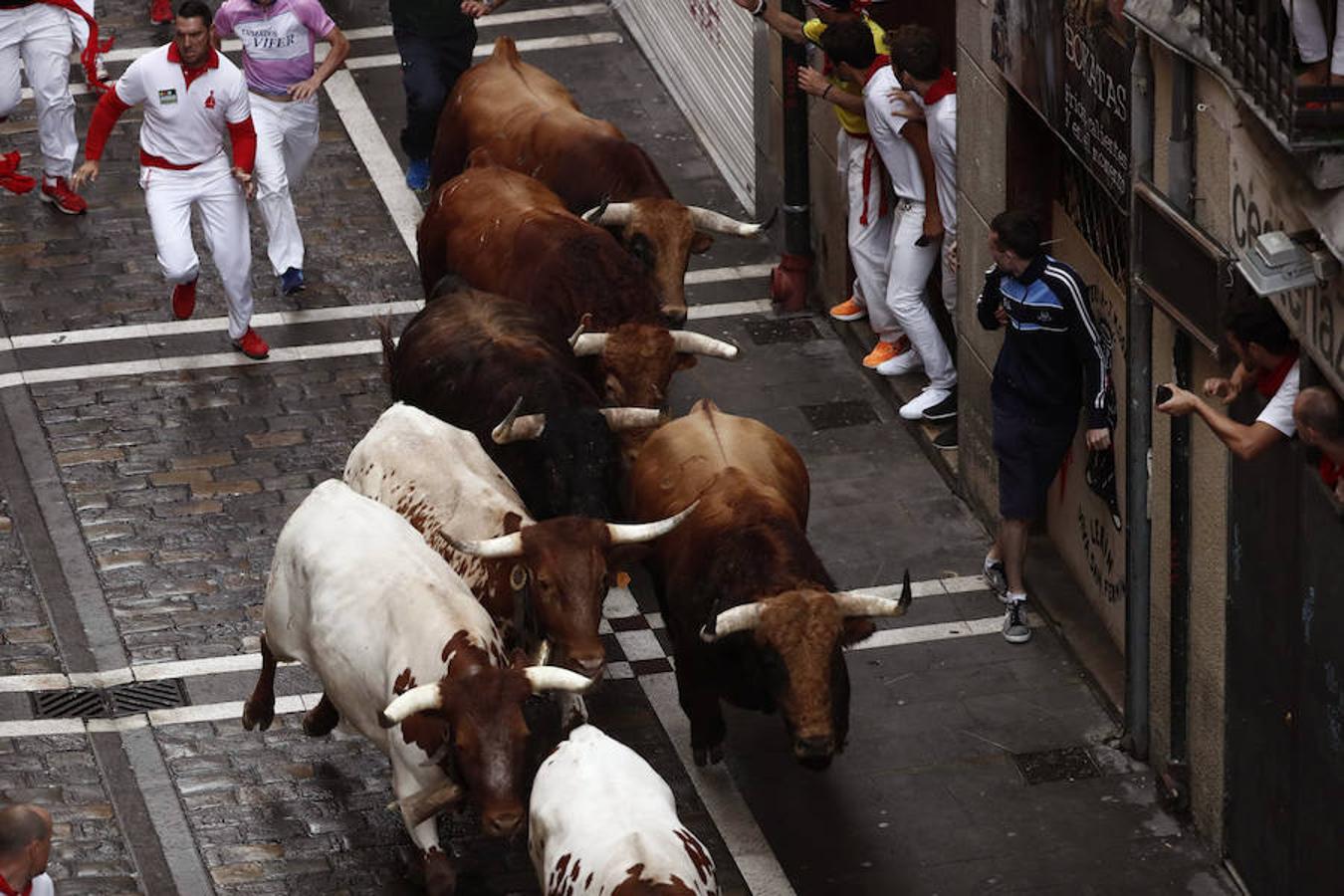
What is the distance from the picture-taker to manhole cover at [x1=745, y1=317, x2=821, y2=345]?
1691cm

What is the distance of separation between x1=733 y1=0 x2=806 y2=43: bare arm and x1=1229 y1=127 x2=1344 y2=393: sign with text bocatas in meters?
6.27

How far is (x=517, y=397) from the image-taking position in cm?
1308

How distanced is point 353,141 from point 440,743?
10.7m

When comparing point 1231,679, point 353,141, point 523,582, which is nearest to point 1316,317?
point 1231,679

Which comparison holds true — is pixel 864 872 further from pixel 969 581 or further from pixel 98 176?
pixel 98 176

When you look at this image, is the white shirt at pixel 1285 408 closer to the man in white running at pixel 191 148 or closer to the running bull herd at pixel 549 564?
the running bull herd at pixel 549 564

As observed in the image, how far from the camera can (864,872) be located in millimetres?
11555

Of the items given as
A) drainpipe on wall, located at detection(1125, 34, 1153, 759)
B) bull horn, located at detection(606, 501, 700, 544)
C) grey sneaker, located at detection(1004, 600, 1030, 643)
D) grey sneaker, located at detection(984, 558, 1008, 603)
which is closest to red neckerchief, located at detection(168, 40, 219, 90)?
bull horn, located at detection(606, 501, 700, 544)

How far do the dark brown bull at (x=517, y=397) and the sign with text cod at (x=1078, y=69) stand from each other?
2.64 metres

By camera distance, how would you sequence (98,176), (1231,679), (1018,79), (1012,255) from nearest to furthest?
(1231,679), (1012,255), (1018,79), (98,176)

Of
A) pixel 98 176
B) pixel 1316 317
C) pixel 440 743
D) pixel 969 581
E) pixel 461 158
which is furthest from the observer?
pixel 98 176

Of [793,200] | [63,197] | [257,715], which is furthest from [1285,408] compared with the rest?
[63,197]

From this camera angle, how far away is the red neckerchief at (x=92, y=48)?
61.1 feet

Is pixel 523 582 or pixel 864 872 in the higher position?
pixel 523 582
